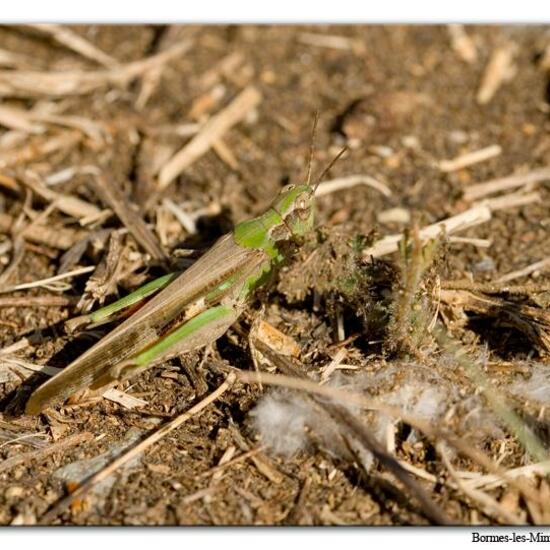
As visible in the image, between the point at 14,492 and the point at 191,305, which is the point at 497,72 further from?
the point at 14,492

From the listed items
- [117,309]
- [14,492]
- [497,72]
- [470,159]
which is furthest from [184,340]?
[497,72]

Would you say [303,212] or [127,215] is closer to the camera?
[303,212]

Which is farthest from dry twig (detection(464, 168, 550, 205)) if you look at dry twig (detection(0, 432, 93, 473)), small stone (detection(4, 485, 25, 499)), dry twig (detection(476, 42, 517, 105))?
small stone (detection(4, 485, 25, 499))

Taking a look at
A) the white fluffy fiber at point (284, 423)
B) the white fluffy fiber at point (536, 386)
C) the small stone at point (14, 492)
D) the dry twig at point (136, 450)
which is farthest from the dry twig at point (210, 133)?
the white fluffy fiber at point (536, 386)

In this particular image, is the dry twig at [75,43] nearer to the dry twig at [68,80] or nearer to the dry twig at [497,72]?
the dry twig at [68,80]

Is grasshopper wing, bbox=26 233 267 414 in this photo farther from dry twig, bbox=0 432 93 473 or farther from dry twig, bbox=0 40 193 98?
dry twig, bbox=0 40 193 98

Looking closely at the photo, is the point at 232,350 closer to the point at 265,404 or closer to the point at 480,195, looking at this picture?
the point at 265,404

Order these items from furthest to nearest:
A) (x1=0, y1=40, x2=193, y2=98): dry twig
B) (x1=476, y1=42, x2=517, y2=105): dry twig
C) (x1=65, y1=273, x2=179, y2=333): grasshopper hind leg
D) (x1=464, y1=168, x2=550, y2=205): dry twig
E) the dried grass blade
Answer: (x1=476, y1=42, x2=517, y2=105): dry twig, (x1=0, y1=40, x2=193, y2=98): dry twig, (x1=464, y1=168, x2=550, y2=205): dry twig, the dried grass blade, (x1=65, y1=273, x2=179, y2=333): grasshopper hind leg
